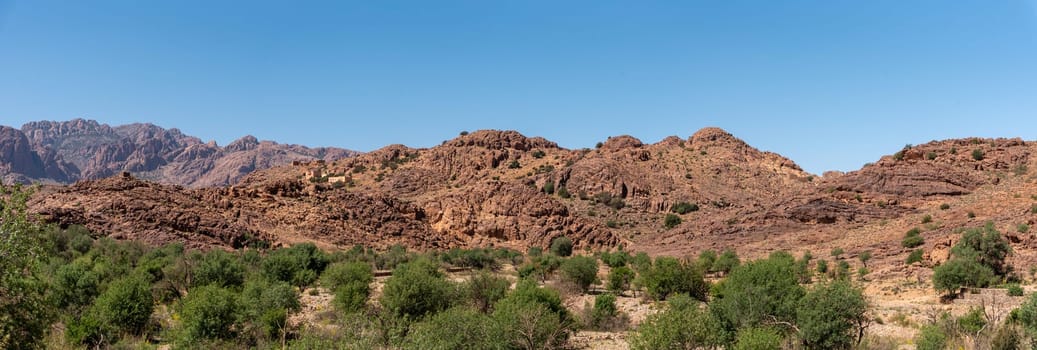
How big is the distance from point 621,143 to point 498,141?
17.0 meters

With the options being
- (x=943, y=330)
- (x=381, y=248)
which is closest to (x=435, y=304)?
(x=943, y=330)

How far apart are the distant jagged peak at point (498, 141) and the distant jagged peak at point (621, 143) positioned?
413 inches

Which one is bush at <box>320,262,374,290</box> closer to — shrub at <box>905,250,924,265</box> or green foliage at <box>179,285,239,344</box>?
green foliage at <box>179,285,239,344</box>

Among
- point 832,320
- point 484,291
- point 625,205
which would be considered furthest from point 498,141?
point 832,320

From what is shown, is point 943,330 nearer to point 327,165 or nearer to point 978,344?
point 978,344

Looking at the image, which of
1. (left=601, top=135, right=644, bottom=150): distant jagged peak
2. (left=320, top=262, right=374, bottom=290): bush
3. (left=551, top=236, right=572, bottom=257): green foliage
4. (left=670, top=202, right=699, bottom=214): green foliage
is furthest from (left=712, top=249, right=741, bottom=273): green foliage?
(left=601, top=135, right=644, bottom=150): distant jagged peak

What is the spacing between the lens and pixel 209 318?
18.1 m

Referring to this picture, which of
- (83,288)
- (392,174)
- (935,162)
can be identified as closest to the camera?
(83,288)

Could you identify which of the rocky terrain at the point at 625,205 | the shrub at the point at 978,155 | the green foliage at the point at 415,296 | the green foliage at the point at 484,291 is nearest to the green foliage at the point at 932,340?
the green foliage at the point at 484,291

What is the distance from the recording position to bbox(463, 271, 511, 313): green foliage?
2320cm

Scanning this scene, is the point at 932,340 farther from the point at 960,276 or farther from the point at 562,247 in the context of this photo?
the point at 562,247

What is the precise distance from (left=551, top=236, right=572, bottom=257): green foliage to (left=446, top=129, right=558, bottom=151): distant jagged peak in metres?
36.6

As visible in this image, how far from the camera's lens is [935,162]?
152 ft

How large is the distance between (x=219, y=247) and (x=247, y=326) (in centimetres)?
2216
